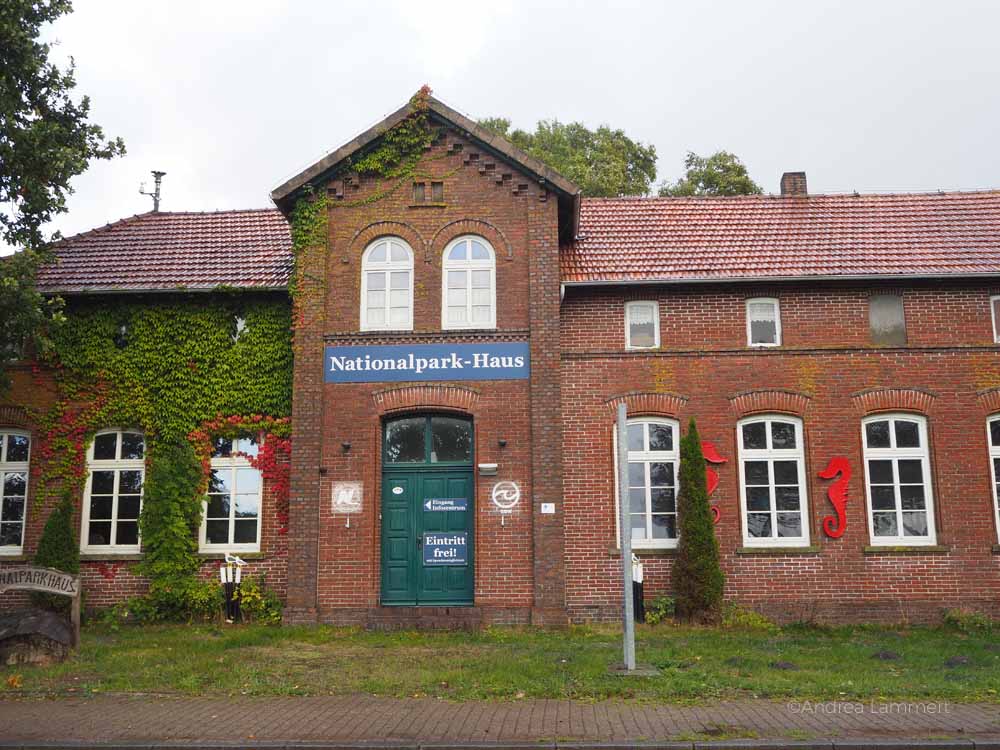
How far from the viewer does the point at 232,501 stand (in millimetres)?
15992

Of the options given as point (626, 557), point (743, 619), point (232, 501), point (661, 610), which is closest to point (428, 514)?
point (232, 501)

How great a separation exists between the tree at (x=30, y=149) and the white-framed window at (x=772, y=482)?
37.5 feet

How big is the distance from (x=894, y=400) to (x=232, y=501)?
11.5 meters

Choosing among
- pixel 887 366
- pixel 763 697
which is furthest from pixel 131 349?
pixel 887 366

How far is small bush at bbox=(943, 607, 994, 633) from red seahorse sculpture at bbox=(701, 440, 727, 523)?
3.95m

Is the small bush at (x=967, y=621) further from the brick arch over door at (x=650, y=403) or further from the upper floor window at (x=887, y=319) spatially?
the brick arch over door at (x=650, y=403)

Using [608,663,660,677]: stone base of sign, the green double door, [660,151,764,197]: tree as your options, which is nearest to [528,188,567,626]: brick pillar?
the green double door

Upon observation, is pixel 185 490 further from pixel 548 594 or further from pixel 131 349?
pixel 548 594

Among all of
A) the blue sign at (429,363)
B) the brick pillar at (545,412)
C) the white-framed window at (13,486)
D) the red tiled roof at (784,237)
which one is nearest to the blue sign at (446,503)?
the brick pillar at (545,412)

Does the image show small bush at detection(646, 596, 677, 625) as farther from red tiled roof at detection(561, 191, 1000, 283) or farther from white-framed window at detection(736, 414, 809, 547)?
red tiled roof at detection(561, 191, 1000, 283)

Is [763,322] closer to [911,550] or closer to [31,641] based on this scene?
[911,550]

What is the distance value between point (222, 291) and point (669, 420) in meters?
8.15

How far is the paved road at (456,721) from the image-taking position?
26.3ft

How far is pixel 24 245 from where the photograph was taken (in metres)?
14.2
